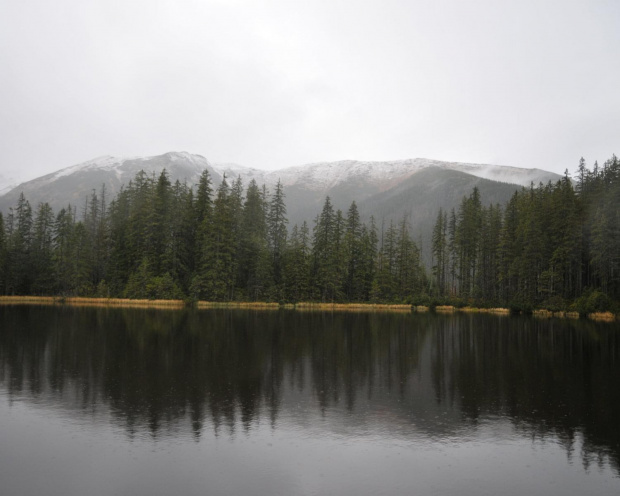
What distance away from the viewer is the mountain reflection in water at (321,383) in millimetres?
13148

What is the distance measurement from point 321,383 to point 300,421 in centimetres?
500

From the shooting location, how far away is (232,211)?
8356 cm

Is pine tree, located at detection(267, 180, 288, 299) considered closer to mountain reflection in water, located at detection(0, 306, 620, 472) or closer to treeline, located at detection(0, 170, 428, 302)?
treeline, located at detection(0, 170, 428, 302)

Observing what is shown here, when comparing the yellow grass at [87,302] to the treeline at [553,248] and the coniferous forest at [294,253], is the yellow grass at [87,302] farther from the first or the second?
the treeline at [553,248]

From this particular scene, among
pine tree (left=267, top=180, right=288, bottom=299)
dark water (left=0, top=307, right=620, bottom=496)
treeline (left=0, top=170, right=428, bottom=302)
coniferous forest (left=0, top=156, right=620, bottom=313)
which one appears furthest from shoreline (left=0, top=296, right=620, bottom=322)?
dark water (left=0, top=307, right=620, bottom=496)

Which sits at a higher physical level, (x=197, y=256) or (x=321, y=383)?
(x=197, y=256)

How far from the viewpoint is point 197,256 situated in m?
80.2

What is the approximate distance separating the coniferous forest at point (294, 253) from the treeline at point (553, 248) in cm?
21

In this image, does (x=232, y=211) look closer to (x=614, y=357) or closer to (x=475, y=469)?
(x=614, y=357)

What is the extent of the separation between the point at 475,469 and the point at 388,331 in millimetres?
28730

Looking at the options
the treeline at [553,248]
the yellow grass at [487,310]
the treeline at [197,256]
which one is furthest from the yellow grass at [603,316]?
the treeline at [197,256]

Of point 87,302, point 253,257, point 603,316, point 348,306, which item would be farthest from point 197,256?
point 603,316

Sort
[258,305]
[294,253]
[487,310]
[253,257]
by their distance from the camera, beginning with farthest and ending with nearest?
[294,253], [253,257], [487,310], [258,305]

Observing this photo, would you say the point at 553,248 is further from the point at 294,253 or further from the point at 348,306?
the point at 294,253
